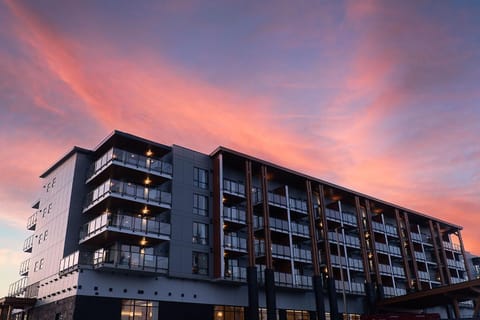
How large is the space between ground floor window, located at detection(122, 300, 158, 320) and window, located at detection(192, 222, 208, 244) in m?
7.49

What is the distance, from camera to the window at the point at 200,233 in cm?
4732

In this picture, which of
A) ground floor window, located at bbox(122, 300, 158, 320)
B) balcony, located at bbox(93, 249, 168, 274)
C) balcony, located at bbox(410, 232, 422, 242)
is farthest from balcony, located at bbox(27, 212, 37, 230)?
balcony, located at bbox(410, 232, 422, 242)

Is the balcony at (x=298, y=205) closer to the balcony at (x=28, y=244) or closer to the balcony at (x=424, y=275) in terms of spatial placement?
the balcony at (x=424, y=275)

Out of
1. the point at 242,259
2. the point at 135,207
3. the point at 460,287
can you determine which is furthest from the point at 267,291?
the point at 460,287

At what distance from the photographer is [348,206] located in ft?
218

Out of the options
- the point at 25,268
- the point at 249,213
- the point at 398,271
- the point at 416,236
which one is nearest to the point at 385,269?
the point at 398,271

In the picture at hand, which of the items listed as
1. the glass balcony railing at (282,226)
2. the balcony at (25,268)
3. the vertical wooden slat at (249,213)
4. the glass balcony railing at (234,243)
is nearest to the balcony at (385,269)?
the glass balcony railing at (282,226)

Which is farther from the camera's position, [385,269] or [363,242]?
[385,269]

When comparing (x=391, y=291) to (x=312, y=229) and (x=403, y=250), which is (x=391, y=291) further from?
(x=312, y=229)

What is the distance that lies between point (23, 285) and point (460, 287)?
45606 millimetres

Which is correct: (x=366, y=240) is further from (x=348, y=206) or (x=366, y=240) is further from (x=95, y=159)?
(x=95, y=159)

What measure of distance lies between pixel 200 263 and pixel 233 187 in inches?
359

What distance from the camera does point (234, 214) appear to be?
164ft

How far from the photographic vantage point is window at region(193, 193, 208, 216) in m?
48.7
